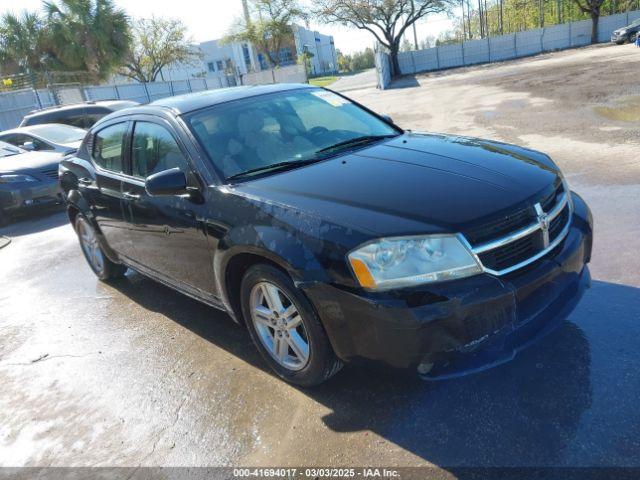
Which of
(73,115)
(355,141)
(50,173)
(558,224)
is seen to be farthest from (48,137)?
(558,224)

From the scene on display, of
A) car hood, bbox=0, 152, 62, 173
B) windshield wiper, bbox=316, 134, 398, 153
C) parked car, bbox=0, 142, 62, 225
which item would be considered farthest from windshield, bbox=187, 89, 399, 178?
car hood, bbox=0, 152, 62, 173

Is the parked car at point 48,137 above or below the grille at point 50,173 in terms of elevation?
above

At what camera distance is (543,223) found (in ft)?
8.57

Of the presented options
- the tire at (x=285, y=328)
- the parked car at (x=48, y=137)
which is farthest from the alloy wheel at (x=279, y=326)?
the parked car at (x=48, y=137)

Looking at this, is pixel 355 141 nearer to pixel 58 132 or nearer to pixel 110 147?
pixel 110 147

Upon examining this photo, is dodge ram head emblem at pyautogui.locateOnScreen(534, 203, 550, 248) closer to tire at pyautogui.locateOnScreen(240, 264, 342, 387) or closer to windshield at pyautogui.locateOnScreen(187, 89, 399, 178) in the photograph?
tire at pyautogui.locateOnScreen(240, 264, 342, 387)

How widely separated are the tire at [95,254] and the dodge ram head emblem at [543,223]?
3951mm

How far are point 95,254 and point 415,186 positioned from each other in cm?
388

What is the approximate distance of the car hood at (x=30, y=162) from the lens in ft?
30.1

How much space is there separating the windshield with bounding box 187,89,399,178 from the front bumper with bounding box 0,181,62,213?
268 inches

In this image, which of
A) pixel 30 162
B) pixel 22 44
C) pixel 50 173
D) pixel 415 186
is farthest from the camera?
pixel 22 44

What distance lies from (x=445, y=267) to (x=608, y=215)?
3.45 metres

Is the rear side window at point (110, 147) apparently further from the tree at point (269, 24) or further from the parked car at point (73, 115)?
the tree at point (269, 24)

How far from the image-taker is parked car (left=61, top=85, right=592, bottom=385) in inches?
93.1
